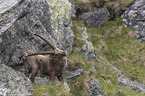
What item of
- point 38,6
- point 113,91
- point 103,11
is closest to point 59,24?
point 38,6

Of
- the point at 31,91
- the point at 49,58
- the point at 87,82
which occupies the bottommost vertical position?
Result: the point at 87,82

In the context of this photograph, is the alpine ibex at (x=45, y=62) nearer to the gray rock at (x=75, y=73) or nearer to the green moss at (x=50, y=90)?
the green moss at (x=50, y=90)

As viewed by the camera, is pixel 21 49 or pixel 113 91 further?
pixel 113 91

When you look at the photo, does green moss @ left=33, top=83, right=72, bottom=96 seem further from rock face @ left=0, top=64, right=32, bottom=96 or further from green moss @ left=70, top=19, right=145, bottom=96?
green moss @ left=70, top=19, right=145, bottom=96

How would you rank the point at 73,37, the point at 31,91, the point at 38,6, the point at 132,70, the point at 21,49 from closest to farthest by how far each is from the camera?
the point at 31,91 < the point at 21,49 < the point at 38,6 < the point at 73,37 < the point at 132,70

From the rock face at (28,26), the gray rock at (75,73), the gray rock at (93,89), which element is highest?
the rock face at (28,26)

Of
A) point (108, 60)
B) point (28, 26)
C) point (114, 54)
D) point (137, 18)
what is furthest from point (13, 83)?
point (137, 18)

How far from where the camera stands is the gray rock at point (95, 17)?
18719 millimetres

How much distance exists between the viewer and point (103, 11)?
1958 cm

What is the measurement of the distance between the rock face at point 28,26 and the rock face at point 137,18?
9.07m

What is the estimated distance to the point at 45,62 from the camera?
5980 millimetres

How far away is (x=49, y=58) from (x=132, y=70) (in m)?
10.7

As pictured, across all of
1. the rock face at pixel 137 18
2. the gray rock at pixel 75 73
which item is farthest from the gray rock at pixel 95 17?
the gray rock at pixel 75 73

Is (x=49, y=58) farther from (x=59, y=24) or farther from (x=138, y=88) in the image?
(x=138, y=88)
